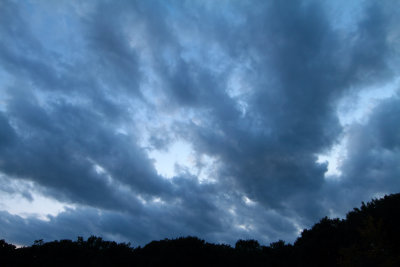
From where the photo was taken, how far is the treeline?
39312 millimetres

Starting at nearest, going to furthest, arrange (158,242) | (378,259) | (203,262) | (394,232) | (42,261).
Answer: (378,259)
(394,232)
(203,262)
(42,261)
(158,242)

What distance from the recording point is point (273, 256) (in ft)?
226

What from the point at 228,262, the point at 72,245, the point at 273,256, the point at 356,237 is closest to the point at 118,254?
the point at 72,245

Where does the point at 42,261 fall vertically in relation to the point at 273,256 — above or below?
below

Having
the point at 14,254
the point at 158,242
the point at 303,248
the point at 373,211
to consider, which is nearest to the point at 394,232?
the point at 373,211

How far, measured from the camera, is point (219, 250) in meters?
61.1

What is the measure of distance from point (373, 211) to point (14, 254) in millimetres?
78123

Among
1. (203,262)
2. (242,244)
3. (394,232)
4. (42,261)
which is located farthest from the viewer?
(242,244)

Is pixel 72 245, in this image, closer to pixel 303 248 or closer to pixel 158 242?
pixel 158 242

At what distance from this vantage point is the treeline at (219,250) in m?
39.3

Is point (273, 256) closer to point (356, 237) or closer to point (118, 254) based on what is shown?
point (356, 237)

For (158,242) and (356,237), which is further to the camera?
(158,242)

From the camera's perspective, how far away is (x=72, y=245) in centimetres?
6519

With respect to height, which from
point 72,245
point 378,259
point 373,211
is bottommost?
point 378,259
